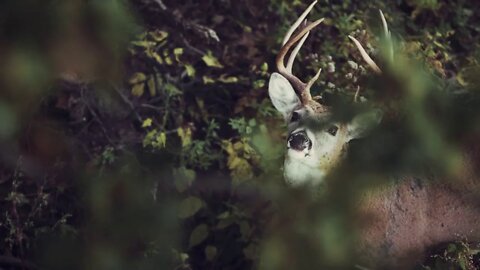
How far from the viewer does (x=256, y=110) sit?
4.29 m

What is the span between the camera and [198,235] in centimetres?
405

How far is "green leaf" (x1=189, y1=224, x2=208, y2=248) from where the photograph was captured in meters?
4.04

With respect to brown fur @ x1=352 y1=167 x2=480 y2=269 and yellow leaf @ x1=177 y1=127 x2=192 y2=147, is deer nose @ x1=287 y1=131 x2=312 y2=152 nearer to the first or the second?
brown fur @ x1=352 y1=167 x2=480 y2=269

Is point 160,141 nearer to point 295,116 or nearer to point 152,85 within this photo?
point 152,85

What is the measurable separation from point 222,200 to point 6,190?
116 centimetres

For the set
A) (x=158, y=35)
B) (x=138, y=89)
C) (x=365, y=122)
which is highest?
(x=365, y=122)

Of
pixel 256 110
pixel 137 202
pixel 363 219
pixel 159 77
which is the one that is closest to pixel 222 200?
pixel 256 110

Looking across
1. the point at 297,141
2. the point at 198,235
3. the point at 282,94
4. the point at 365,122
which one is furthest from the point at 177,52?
the point at 365,122

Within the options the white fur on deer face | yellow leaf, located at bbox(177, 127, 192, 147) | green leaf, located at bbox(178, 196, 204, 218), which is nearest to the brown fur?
the white fur on deer face

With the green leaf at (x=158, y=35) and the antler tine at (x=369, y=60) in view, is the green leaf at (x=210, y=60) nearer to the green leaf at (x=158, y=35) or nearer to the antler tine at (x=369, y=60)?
the green leaf at (x=158, y=35)

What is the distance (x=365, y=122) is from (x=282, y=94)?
2452mm

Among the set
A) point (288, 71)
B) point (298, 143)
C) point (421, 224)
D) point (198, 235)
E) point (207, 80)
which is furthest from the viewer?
point (207, 80)

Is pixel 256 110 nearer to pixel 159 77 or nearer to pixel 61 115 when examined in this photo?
pixel 159 77

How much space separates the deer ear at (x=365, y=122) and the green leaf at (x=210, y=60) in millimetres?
3134
